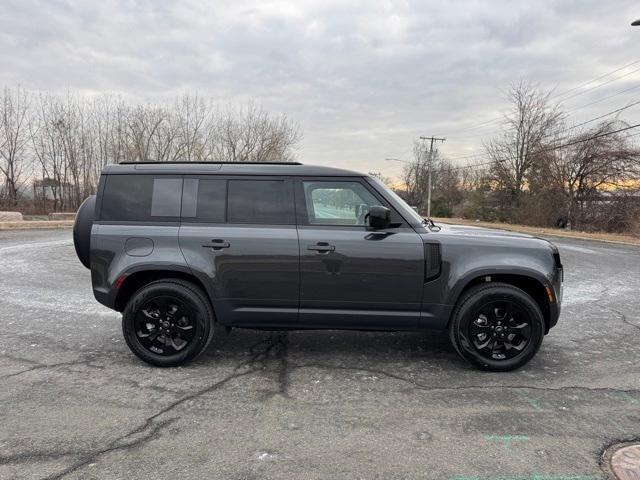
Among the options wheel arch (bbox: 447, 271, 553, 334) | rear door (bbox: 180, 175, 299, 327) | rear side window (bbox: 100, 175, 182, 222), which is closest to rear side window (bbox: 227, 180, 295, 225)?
rear door (bbox: 180, 175, 299, 327)

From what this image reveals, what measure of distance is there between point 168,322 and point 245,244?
1039mm

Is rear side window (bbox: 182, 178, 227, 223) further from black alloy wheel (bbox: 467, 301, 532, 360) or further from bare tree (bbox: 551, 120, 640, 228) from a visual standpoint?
bare tree (bbox: 551, 120, 640, 228)

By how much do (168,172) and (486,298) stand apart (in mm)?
3185

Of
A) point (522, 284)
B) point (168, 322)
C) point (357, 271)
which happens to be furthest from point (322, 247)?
point (522, 284)

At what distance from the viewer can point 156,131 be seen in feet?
103

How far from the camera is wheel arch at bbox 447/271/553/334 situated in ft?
13.3

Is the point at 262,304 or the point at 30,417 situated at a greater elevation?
the point at 262,304

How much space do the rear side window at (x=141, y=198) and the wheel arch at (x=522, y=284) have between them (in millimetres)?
2763

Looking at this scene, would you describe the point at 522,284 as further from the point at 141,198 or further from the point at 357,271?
the point at 141,198

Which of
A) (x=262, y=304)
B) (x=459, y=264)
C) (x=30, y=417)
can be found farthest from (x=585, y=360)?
(x=30, y=417)

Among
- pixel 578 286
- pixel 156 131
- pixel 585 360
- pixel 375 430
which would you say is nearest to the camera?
pixel 375 430

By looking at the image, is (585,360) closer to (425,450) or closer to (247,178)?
(425,450)

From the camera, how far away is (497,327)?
13.5ft

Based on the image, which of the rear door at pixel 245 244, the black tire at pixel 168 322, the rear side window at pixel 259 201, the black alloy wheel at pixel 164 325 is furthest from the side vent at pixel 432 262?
the black alloy wheel at pixel 164 325
